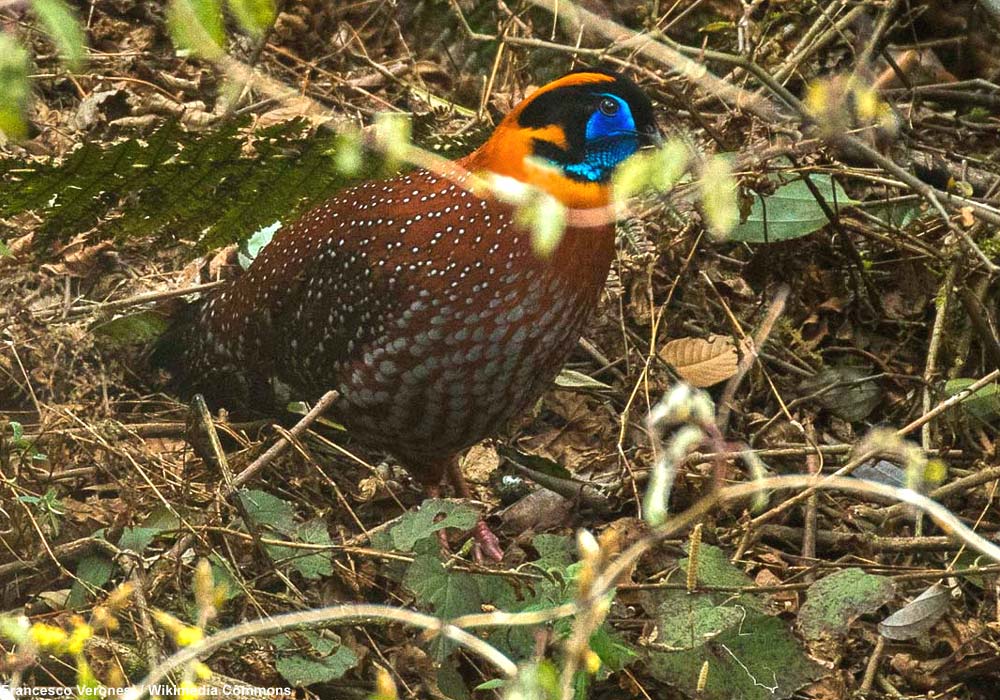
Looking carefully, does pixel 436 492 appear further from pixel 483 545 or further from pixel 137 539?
pixel 137 539

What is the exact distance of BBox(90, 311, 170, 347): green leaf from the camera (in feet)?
14.4

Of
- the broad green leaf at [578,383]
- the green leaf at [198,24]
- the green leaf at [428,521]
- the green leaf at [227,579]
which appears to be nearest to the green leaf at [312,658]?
the green leaf at [227,579]

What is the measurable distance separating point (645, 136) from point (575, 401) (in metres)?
1.25

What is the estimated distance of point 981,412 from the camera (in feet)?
13.5

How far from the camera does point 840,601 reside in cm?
308

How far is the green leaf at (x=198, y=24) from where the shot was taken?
1720 mm

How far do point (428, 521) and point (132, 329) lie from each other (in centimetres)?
165

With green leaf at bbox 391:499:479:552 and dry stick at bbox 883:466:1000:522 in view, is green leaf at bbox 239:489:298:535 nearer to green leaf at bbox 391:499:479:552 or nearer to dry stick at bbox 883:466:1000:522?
green leaf at bbox 391:499:479:552

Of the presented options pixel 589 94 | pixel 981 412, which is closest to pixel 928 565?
pixel 981 412

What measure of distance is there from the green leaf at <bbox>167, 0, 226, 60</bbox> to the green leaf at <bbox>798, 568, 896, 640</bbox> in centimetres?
199

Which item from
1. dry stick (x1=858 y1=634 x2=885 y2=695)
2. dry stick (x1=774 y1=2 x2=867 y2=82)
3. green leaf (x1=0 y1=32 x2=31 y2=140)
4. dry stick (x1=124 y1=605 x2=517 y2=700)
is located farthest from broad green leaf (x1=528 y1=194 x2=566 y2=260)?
dry stick (x1=774 y1=2 x2=867 y2=82)

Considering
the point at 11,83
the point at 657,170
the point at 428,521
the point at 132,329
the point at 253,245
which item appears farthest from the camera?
the point at 253,245

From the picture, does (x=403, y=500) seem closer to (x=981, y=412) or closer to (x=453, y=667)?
(x=453, y=667)

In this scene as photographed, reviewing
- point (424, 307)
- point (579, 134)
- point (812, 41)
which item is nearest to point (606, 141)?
point (579, 134)
